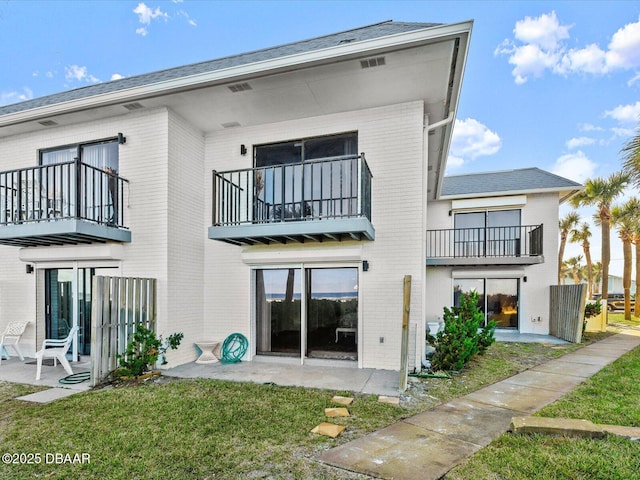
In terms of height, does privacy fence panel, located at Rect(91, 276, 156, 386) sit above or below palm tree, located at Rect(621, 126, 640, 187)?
below

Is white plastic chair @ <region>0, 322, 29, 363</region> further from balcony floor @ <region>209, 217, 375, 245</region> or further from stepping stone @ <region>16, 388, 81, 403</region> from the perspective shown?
balcony floor @ <region>209, 217, 375, 245</region>

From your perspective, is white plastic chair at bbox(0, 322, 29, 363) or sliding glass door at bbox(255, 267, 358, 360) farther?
white plastic chair at bbox(0, 322, 29, 363)

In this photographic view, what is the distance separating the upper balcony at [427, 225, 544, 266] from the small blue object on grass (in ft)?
25.4

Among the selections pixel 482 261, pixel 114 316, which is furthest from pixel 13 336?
pixel 482 261

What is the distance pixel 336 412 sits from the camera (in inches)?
175

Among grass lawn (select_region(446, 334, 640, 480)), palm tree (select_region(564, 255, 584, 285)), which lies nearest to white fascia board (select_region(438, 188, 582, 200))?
grass lawn (select_region(446, 334, 640, 480))

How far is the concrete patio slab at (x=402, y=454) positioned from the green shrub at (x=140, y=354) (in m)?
4.06

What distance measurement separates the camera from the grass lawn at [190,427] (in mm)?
3182

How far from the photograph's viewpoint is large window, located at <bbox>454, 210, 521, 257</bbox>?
42.4ft

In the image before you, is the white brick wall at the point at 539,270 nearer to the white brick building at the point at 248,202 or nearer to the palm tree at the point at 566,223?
the white brick building at the point at 248,202

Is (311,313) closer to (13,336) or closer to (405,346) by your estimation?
(405,346)

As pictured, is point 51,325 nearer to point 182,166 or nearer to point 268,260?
point 182,166

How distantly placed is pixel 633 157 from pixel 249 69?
10155mm

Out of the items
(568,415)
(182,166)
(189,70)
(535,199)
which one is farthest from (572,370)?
(189,70)
